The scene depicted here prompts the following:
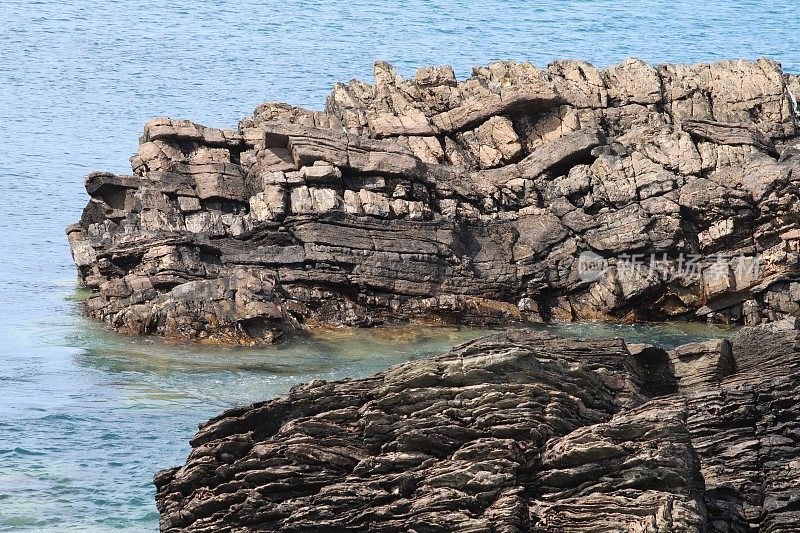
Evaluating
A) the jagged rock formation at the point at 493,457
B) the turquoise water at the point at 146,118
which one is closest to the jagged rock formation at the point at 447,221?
the turquoise water at the point at 146,118

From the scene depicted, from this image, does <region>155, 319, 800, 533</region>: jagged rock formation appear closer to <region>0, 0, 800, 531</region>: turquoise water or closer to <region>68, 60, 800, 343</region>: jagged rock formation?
<region>0, 0, 800, 531</region>: turquoise water

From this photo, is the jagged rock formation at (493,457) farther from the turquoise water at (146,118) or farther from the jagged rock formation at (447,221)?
the jagged rock formation at (447,221)

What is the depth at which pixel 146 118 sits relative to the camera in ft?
293

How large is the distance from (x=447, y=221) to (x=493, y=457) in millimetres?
25910

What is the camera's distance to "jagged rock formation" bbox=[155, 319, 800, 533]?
20.4m

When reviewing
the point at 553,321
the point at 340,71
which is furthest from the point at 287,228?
the point at 340,71

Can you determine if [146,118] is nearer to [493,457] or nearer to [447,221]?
[447,221]

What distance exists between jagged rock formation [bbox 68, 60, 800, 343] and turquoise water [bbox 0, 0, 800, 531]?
2.15 metres

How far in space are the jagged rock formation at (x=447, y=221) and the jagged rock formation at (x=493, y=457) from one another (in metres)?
19.2

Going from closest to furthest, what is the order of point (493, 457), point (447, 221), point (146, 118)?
point (493, 457)
point (447, 221)
point (146, 118)

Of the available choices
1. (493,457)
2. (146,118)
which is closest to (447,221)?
(493,457)

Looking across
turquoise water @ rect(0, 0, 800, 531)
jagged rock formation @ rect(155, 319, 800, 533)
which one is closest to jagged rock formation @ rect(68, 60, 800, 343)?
turquoise water @ rect(0, 0, 800, 531)

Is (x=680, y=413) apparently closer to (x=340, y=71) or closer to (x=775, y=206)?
(x=775, y=206)

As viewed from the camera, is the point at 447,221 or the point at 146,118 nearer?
the point at 447,221
